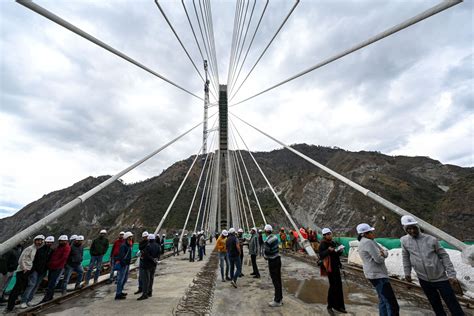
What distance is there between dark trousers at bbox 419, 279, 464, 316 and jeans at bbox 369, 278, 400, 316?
399 millimetres

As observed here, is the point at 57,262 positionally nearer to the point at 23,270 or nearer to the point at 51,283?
the point at 51,283

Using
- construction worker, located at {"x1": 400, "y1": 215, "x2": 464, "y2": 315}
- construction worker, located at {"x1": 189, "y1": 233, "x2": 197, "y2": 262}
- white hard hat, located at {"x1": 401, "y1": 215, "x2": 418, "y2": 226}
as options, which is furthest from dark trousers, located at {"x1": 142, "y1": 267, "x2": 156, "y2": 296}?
construction worker, located at {"x1": 189, "y1": 233, "x2": 197, "y2": 262}

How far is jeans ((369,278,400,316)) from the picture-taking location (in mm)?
3145

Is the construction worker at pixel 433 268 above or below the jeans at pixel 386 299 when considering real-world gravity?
above

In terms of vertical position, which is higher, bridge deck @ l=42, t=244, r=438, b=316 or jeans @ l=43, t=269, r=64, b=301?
jeans @ l=43, t=269, r=64, b=301

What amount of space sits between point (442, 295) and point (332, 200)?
37.9 m

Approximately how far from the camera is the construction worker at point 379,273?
3.20 m

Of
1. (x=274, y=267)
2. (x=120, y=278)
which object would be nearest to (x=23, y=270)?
(x=120, y=278)

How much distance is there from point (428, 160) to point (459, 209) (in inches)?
1675

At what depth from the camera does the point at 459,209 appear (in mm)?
25281

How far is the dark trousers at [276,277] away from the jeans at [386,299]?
1.77 meters

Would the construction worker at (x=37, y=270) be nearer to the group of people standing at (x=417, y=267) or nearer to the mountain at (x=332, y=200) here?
the group of people standing at (x=417, y=267)

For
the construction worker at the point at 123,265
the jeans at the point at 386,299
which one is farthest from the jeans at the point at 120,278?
the jeans at the point at 386,299

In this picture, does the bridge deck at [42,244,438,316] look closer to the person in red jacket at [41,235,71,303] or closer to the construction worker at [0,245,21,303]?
the person in red jacket at [41,235,71,303]
